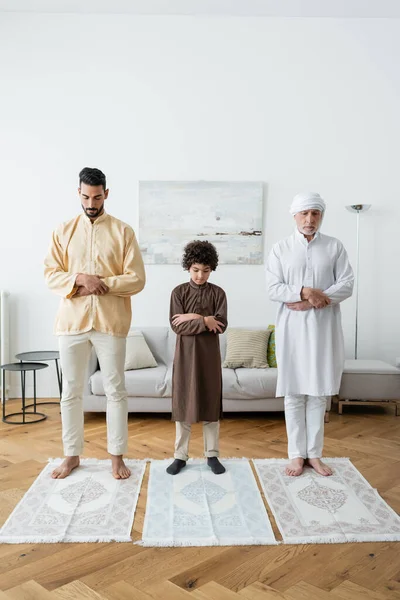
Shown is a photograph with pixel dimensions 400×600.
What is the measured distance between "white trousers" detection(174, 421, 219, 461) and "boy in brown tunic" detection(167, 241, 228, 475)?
1cm

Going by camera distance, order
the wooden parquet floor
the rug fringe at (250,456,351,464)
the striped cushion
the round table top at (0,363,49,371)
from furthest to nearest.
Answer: the striped cushion < the round table top at (0,363,49,371) < the rug fringe at (250,456,351,464) < the wooden parquet floor

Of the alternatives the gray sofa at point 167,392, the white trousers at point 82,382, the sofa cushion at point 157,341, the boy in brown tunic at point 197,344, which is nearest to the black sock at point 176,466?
the boy in brown tunic at point 197,344

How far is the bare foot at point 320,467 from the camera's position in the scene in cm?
306

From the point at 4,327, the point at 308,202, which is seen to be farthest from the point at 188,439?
the point at 4,327

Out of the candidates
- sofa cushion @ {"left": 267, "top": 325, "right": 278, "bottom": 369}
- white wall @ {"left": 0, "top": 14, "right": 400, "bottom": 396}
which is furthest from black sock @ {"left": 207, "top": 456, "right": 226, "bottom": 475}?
white wall @ {"left": 0, "top": 14, "right": 400, "bottom": 396}

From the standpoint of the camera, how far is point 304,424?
315 centimetres

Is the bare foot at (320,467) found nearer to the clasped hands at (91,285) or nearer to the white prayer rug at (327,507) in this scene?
the white prayer rug at (327,507)

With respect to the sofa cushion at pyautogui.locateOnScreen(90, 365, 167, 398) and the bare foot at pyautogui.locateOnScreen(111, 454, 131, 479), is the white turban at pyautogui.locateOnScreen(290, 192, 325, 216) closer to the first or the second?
the bare foot at pyautogui.locateOnScreen(111, 454, 131, 479)

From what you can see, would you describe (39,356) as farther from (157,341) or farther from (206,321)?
(206,321)

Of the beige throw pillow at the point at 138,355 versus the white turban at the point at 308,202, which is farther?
the beige throw pillow at the point at 138,355

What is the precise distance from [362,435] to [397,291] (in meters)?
→ 1.78

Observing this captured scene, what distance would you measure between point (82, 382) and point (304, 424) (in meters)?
1.25

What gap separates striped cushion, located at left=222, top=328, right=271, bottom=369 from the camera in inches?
179

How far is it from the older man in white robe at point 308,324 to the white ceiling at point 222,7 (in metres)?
2.73
